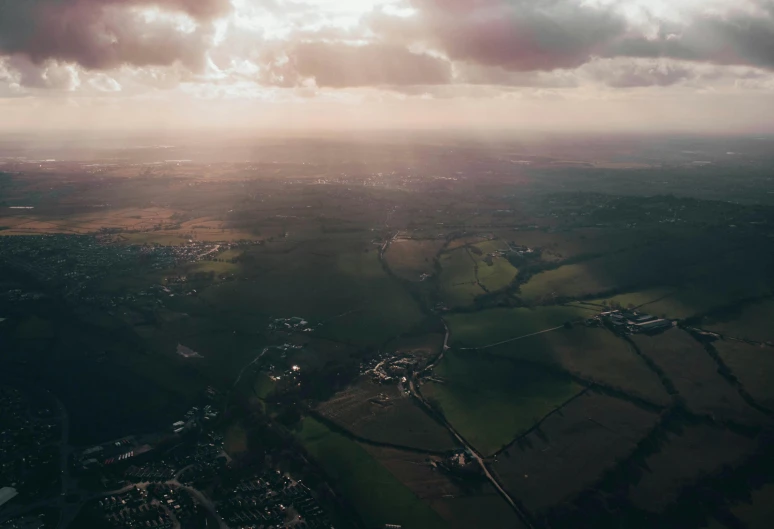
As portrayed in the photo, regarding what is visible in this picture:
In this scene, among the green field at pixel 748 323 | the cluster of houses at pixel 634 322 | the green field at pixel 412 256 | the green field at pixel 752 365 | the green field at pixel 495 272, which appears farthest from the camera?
the green field at pixel 412 256

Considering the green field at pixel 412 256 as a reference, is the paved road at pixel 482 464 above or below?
below

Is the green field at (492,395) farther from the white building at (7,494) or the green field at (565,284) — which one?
the white building at (7,494)

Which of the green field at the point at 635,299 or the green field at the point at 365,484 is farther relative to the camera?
the green field at the point at 635,299

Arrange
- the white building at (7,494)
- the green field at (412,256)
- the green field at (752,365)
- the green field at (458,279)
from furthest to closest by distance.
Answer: the green field at (412,256), the green field at (458,279), the green field at (752,365), the white building at (7,494)

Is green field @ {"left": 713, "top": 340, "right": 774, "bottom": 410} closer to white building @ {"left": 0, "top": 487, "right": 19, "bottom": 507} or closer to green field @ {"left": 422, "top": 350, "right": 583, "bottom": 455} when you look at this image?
green field @ {"left": 422, "top": 350, "right": 583, "bottom": 455}

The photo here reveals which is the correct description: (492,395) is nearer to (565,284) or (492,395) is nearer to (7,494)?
(565,284)

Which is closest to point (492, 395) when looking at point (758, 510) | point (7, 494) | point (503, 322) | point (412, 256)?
point (503, 322)

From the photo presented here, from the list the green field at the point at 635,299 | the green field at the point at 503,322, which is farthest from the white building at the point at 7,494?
the green field at the point at 635,299

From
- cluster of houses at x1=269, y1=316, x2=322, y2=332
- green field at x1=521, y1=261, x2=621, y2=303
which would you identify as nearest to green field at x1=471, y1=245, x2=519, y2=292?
green field at x1=521, y1=261, x2=621, y2=303
